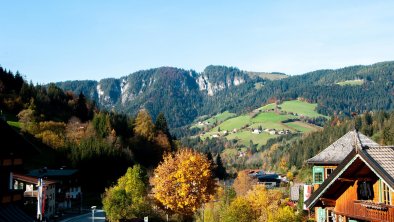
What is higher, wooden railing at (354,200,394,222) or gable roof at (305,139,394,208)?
gable roof at (305,139,394,208)

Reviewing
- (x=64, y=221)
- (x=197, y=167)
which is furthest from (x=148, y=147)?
(x=197, y=167)

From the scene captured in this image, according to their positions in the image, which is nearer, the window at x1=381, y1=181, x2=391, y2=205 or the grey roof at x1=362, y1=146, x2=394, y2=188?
the grey roof at x1=362, y1=146, x2=394, y2=188

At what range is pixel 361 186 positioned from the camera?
16.2m

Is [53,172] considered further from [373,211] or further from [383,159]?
[383,159]

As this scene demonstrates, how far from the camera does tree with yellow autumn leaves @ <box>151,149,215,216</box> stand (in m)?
60.7

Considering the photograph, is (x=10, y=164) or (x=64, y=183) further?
(x=64, y=183)

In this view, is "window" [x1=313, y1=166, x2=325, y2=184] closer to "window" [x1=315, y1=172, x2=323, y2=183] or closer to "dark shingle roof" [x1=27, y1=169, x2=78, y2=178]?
"window" [x1=315, y1=172, x2=323, y2=183]

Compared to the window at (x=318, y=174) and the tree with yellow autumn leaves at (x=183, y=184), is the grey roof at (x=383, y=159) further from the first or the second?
the tree with yellow autumn leaves at (x=183, y=184)

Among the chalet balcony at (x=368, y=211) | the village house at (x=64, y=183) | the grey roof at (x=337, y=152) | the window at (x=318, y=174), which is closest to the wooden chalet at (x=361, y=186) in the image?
the chalet balcony at (x=368, y=211)

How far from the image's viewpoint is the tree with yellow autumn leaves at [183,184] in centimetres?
6072

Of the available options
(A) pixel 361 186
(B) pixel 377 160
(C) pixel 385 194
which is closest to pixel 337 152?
(A) pixel 361 186

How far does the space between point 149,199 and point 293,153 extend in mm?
128483

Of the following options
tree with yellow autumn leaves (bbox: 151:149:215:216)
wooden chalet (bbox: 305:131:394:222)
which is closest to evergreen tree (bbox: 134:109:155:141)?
tree with yellow autumn leaves (bbox: 151:149:215:216)

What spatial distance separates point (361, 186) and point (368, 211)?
1.07 metres
